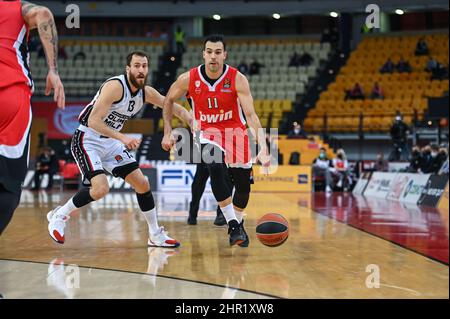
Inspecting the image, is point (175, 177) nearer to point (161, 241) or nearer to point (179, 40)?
point (179, 40)

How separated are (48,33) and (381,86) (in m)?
22.3

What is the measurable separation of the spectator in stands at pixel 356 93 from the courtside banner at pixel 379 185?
7233 mm

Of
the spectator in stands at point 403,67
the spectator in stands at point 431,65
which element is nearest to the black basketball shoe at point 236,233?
the spectator in stands at point 431,65

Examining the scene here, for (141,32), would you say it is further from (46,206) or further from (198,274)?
(198,274)

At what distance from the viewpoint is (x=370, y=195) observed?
1642 cm

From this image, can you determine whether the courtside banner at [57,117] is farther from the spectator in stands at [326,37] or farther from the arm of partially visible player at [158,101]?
the arm of partially visible player at [158,101]

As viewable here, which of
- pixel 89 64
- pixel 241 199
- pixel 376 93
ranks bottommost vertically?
pixel 241 199

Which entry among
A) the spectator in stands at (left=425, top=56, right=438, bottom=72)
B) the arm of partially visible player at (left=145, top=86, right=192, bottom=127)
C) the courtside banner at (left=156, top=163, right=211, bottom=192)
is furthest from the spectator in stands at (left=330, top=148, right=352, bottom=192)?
the arm of partially visible player at (left=145, top=86, right=192, bottom=127)

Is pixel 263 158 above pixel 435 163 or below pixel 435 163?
above

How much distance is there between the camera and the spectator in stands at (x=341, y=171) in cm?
1900

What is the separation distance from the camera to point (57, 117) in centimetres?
2412

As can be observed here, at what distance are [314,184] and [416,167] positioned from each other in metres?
4.29

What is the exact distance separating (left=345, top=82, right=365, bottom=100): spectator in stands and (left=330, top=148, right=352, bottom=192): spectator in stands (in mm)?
5291

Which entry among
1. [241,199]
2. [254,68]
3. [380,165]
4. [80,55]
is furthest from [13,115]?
[80,55]
